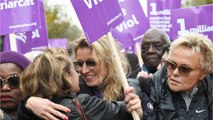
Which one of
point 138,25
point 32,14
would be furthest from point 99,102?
point 138,25

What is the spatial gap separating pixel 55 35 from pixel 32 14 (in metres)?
34.9

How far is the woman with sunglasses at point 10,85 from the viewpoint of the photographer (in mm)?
4371

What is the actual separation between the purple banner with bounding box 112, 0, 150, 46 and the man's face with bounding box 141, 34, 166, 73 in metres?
0.69

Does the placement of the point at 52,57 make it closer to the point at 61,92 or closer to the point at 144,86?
the point at 61,92

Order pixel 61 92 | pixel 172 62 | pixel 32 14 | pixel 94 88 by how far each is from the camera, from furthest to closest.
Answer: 1. pixel 32 14
2. pixel 94 88
3. pixel 172 62
4. pixel 61 92

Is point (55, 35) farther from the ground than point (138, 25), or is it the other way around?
point (138, 25)

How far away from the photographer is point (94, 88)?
14.4 feet

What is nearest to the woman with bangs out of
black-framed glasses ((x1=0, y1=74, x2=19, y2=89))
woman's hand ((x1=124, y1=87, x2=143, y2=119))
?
woman's hand ((x1=124, y1=87, x2=143, y2=119))

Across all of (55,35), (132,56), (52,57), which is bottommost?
(55,35)

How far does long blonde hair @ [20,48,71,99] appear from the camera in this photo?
3.44m

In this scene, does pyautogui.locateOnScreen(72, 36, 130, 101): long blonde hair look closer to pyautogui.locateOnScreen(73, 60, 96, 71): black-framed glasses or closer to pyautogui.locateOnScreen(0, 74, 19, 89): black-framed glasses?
pyautogui.locateOnScreen(73, 60, 96, 71): black-framed glasses

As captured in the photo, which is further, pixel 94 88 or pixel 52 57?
pixel 94 88

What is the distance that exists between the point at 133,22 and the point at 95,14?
285 centimetres

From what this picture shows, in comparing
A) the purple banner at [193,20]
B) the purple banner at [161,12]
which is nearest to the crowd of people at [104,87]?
the purple banner at [193,20]
